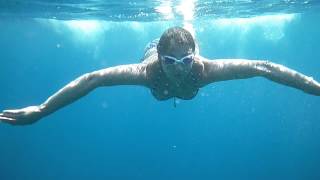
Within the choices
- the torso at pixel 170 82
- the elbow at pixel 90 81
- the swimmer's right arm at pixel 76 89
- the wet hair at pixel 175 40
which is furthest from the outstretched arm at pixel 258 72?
the elbow at pixel 90 81

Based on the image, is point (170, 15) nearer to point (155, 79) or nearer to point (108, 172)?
point (155, 79)

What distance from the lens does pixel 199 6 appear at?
22.9m

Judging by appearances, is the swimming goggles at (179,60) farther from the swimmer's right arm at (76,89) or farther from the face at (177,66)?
the swimmer's right arm at (76,89)

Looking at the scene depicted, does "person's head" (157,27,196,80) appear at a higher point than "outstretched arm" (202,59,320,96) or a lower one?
higher

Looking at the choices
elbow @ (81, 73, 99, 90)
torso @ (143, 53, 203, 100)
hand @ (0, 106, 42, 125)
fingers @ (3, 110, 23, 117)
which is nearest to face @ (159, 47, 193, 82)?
torso @ (143, 53, 203, 100)

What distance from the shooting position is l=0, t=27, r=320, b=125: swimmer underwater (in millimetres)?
6105

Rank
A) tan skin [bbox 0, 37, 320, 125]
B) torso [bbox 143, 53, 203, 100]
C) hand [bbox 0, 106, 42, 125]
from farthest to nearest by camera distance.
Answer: torso [bbox 143, 53, 203, 100]
tan skin [bbox 0, 37, 320, 125]
hand [bbox 0, 106, 42, 125]

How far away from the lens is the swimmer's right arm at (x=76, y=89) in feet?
19.4

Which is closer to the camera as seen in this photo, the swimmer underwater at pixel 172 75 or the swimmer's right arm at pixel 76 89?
the swimmer's right arm at pixel 76 89

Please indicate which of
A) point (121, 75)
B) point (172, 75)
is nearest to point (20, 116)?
point (121, 75)

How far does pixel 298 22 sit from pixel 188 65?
105ft

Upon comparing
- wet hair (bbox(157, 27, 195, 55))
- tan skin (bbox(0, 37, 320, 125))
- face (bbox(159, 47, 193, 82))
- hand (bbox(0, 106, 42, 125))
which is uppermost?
wet hair (bbox(157, 27, 195, 55))

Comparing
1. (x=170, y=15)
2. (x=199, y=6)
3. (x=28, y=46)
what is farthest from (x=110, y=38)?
(x=199, y=6)

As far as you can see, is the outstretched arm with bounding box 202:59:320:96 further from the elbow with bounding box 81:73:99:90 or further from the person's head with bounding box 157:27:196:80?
the elbow with bounding box 81:73:99:90
